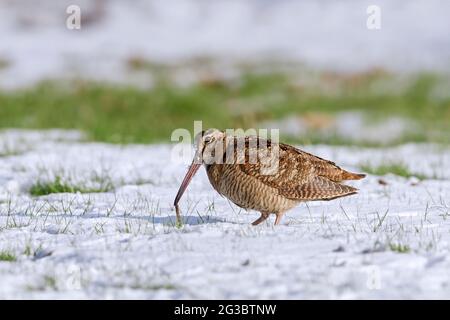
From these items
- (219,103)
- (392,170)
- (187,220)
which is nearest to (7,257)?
(187,220)

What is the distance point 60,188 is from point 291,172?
2.52 m

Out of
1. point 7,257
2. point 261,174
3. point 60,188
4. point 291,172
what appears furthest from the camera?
point 60,188

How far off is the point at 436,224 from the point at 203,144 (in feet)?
5.62

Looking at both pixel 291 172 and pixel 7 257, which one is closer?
pixel 7 257

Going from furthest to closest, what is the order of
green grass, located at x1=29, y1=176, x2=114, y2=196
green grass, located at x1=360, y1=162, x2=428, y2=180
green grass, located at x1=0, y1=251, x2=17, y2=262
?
green grass, located at x1=360, y1=162, x2=428, y2=180
green grass, located at x1=29, y1=176, x2=114, y2=196
green grass, located at x1=0, y1=251, x2=17, y2=262

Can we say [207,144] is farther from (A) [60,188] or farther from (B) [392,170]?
(B) [392,170]

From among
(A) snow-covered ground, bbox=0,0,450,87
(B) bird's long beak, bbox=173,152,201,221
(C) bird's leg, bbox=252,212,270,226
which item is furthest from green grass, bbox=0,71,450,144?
(C) bird's leg, bbox=252,212,270,226

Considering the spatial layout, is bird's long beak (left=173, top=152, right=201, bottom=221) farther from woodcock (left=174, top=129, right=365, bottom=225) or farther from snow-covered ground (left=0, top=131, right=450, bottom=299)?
snow-covered ground (left=0, top=131, right=450, bottom=299)

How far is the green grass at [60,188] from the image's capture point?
7586mm

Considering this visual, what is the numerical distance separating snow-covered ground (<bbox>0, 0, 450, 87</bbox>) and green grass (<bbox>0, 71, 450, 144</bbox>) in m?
1.10

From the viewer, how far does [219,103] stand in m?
16.3

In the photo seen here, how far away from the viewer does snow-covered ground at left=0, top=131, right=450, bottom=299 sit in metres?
4.32

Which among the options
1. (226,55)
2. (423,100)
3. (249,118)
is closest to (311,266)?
(249,118)
